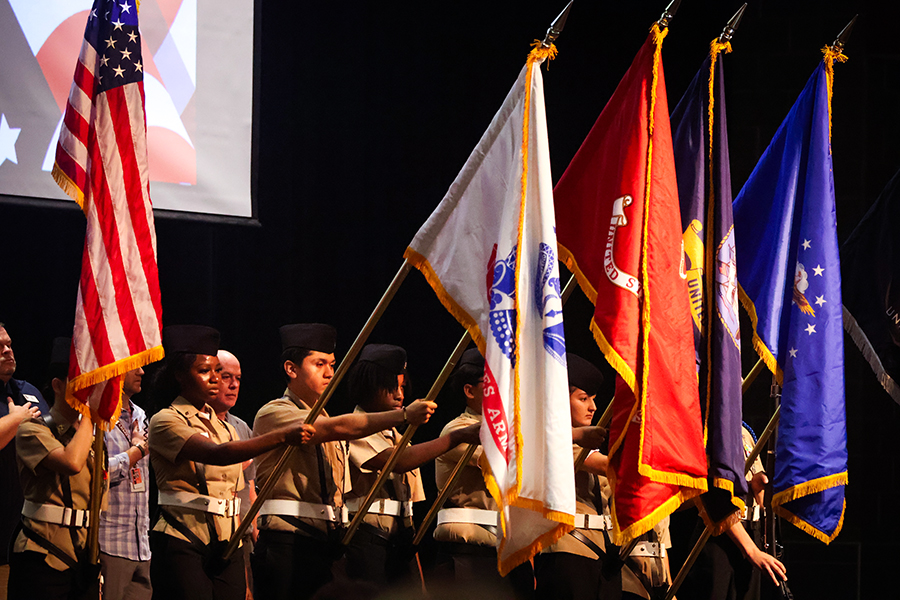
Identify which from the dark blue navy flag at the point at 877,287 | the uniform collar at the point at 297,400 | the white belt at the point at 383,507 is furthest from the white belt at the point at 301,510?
the dark blue navy flag at the point at 877,287

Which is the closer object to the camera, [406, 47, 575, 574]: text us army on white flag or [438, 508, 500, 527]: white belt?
[406, 47, 575, 574]: text us army on white flag

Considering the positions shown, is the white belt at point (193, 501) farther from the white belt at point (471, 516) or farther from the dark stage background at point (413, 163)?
the dark stage background at point (413, 163)

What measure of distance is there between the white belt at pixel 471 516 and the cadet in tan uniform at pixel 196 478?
89 centimetres

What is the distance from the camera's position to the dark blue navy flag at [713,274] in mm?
3746

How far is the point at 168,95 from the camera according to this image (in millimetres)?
4969

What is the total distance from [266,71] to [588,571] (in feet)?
9.47

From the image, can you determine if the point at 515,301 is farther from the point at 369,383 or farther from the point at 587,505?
the point at 587,505

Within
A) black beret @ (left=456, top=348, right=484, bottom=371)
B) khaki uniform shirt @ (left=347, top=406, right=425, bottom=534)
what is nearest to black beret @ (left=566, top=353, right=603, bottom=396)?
black beret @ (left=456, top=348, right=484, bottom=371)

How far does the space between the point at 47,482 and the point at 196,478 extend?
0.52m

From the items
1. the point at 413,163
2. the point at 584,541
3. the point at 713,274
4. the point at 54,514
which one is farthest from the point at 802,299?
the point at 54,514

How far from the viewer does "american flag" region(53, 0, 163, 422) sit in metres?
3.51

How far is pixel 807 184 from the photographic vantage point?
423 cm

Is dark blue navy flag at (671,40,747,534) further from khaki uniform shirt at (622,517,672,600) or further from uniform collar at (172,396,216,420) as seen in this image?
uniform collar at (172,396,216,420)

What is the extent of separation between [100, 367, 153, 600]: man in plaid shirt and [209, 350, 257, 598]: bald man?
1.11 feet
